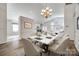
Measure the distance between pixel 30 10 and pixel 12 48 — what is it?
0.97 m

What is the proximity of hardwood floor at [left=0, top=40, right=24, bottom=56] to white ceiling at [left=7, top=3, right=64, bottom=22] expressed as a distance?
1.84ft

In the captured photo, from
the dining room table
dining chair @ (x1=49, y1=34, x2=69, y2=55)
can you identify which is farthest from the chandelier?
dining chair @ (x1=49, y1=34, x2=69, y2=55)

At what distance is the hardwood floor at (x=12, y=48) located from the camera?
249 centimetres

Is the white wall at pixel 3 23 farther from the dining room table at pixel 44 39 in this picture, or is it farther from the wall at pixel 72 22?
the wall at pixel 72 22

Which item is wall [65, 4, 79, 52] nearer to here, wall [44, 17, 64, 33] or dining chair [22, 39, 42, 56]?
wall [44, 17, 64, 33]

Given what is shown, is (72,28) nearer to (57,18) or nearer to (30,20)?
(57,18)

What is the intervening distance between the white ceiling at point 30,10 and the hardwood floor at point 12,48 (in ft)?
1.84

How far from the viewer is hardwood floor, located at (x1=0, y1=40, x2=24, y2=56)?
2490 mm

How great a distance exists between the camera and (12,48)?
8.24 ft

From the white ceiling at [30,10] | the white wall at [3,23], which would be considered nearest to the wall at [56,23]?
the white ceiling at [30,10]

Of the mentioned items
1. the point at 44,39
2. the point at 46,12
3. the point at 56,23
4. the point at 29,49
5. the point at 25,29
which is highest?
the point at 46,12

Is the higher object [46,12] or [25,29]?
[46,12]

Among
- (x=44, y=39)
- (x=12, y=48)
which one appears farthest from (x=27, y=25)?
(x=12, y=48)

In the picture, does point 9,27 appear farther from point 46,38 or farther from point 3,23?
point 46,38
